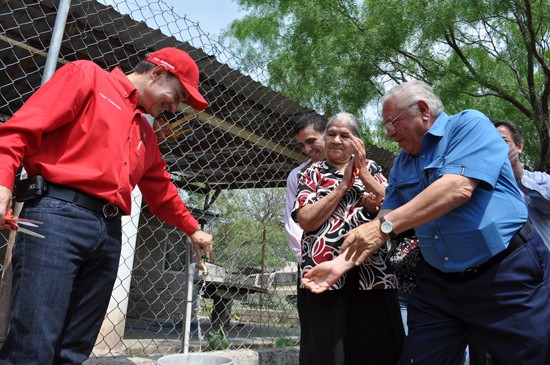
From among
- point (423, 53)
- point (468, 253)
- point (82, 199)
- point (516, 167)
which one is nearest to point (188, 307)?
point (82, 199)

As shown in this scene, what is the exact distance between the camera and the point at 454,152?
74.1 inches

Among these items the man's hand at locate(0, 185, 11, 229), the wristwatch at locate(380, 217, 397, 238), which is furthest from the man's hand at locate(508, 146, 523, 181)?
the man's hand at locate(0, 185, 11, 229)

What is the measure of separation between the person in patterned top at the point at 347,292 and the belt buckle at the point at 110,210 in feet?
3.04

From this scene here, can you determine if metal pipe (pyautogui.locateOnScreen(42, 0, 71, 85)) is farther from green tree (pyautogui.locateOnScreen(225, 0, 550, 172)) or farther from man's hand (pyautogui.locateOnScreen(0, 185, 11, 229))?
green tree (pyautogui.locateOnScreen(225, 0, 550, 172))

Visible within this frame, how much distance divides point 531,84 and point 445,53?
4.52 feet

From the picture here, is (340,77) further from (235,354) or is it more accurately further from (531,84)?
(235,354)

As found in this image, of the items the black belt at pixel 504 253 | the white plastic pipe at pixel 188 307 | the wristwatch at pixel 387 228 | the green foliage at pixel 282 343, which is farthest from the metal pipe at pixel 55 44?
the green foliage at pixel 282 343

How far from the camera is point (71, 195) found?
1688 millimetres

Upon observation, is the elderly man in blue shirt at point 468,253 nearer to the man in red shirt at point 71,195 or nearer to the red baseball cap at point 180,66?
the man in red shirt at point 71,195

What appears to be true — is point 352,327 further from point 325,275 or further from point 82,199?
point 82,199

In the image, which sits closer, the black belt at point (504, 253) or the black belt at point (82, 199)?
the black belt at point (82, 199)

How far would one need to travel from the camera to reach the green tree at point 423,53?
19.0 feet

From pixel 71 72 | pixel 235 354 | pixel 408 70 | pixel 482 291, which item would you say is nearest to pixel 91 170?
pixel 71 72

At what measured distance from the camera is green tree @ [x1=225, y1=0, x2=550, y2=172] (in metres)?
5.80
